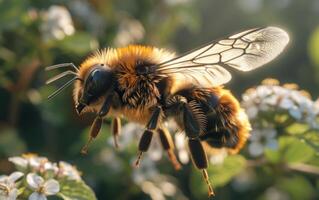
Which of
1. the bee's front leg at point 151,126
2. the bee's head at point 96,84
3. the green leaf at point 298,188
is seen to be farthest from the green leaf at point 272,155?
the bee's head at point 96,84

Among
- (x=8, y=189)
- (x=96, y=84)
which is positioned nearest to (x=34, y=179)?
(x=8, y=189)

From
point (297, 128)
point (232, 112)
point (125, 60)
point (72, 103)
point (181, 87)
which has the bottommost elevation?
point (72, 103)

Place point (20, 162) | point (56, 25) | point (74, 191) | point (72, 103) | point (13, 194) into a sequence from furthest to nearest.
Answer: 1. point (72, 103)
2. point (56, 25)
3. point (20, 162)
4. point (74, 191)
5. point (13, 194)

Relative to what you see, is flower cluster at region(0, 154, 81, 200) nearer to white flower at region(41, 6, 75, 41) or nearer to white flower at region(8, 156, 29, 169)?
white flower at region(8, 156, 29, 169)

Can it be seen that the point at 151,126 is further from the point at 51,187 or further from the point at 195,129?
the point at 51,187

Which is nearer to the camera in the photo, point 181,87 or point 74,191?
point 74,191

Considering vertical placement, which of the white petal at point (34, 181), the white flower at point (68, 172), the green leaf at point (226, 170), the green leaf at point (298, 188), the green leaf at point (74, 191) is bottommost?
the green leaf at point (298, 188)

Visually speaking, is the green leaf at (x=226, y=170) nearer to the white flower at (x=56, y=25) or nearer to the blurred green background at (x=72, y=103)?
the blurred green background at (x=72, y=103)

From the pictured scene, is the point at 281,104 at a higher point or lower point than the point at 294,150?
higher
